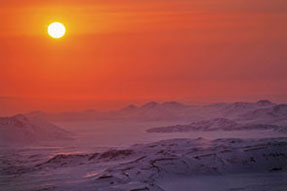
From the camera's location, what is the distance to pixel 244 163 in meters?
10.9

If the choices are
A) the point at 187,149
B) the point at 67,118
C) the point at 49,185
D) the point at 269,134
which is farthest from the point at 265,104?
the point at 49,185

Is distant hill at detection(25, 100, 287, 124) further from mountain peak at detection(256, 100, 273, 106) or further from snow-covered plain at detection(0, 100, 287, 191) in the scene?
snow-covered plain at detection(0, 100, 287, 191)

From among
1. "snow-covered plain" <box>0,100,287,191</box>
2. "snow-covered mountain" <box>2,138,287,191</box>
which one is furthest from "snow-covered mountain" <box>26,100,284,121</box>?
"snow-covered mountain" <box>2,138,287,191</box>

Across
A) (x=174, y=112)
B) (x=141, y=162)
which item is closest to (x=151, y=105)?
(x=174, y=112)

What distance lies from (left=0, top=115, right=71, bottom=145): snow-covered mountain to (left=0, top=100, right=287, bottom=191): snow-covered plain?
50mm

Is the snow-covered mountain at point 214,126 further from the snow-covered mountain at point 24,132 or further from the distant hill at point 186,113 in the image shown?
the snow-covered mountain at point 24,132

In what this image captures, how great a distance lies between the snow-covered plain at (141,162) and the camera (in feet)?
31.0

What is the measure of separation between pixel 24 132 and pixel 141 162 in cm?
508

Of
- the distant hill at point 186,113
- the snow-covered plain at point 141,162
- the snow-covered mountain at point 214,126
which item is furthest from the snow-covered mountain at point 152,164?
the distant hill at point 186,113

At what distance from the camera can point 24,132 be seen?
1448 cm

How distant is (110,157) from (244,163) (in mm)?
2836

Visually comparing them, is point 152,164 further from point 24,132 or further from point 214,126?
point 214,126

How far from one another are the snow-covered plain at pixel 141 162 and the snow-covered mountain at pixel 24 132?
50mm

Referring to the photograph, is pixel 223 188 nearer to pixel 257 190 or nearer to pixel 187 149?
pixel 257 190
